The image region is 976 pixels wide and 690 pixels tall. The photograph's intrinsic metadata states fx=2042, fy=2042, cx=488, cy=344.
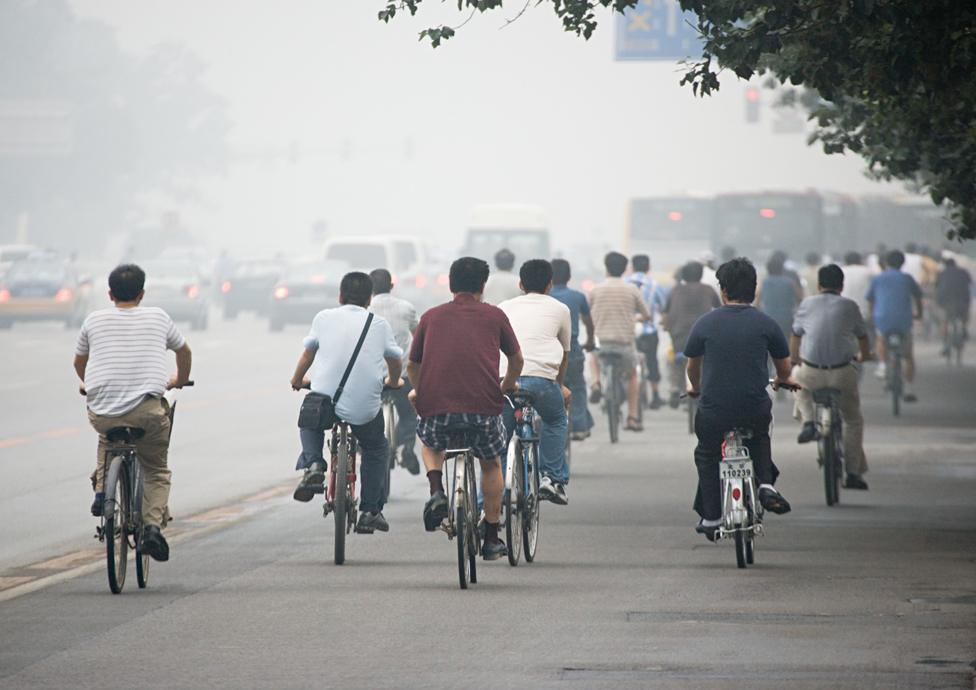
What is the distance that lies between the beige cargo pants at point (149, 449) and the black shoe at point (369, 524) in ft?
4.62

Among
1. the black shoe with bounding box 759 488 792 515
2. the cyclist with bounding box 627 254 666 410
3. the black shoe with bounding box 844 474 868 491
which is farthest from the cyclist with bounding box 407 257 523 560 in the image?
the cyclist with bounding box 627 254 666 410

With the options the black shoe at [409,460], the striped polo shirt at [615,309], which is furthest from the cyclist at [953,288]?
the black shoe at [409,460]

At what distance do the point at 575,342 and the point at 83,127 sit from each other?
76.2 meters

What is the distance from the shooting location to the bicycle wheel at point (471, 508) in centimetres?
1009

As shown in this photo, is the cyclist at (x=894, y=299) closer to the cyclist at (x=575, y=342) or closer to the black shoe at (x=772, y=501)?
the cyclist at (x=575, y=342)

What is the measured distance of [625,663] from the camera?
812 centimetres

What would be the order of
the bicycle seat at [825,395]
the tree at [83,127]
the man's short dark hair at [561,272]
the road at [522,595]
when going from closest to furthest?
the road at [522,595]
the bicycle seat at [825,395]
the man's short dark hair at [561,272]
the tree at [83,127]

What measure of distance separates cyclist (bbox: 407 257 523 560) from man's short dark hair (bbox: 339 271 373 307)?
3.22 feet

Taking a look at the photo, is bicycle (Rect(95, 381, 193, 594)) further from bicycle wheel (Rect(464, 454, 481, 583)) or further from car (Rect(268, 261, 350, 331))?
car (Rect(268, 261, 350, 331))

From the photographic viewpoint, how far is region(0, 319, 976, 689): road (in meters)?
8.02

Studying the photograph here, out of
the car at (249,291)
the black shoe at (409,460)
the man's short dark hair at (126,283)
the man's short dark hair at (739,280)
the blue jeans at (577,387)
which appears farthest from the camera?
the car at (249,291)

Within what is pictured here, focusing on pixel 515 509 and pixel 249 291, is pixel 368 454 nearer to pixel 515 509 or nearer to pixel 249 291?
pixel 515 509

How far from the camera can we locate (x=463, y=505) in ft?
32.6

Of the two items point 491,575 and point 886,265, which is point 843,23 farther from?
point 886,265
